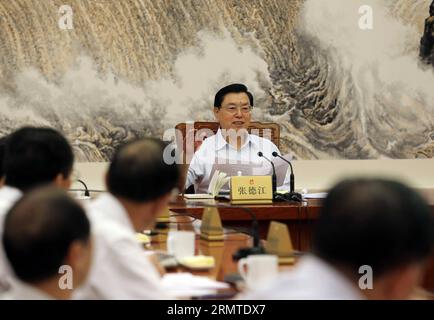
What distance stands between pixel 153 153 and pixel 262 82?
4.34m

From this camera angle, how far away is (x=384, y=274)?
4.05 feet

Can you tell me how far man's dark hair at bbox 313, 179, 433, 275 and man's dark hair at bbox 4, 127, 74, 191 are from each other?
1.25m

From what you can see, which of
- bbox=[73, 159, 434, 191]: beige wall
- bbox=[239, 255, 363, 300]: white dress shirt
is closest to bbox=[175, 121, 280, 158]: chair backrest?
bbox=[73, 159, 434, 191]: beige wall

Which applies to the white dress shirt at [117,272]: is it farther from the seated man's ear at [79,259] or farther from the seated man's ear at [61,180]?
the seated man's ear at [61,180]

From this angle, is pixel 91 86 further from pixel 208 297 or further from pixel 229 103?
pixel 208 297

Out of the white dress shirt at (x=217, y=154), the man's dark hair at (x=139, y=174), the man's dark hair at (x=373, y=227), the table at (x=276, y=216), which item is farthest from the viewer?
the white dress shirt at (x=217, y=154)

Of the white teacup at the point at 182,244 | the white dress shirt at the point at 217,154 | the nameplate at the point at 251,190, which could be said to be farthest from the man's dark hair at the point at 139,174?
the white dress shirt at the point at 217,154

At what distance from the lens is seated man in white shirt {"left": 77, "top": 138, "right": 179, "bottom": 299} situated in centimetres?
185

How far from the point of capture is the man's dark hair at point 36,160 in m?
2.28

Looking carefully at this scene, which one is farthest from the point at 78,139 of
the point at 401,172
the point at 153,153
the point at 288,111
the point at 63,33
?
the point at 153,153

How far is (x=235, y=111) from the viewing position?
5473 mm

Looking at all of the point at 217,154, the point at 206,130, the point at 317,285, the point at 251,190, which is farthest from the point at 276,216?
the point at 317,285

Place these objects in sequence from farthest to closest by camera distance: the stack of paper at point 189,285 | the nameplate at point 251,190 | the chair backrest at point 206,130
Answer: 1. the chair backrest at point 206,130
2. the nameplate at point 251,190
3. the stack of paper at point 189,285

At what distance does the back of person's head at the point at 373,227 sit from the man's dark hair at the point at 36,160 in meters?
1.25
